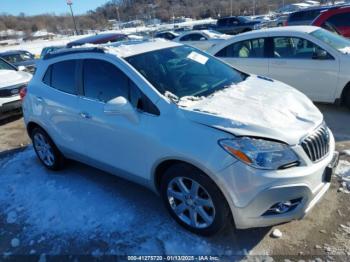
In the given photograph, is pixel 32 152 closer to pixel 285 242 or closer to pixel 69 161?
pixel 69 161

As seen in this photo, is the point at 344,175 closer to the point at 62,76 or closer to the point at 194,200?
the point at 194,200

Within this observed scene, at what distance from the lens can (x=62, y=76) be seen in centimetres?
401

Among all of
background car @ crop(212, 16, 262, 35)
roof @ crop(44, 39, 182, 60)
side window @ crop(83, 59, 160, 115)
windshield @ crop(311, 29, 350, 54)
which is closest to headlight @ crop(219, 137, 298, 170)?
side window @ crop(83, 59, 160, 115)

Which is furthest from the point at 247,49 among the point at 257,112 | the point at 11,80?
the point at 11,80

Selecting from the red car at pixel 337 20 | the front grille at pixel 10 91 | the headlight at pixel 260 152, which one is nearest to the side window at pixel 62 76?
the headlight at pixel 260 152

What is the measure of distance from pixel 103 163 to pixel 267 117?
6.01ft

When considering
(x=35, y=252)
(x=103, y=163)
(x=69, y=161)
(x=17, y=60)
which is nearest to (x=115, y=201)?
(x=103, y=163)

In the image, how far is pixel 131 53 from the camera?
3453mm

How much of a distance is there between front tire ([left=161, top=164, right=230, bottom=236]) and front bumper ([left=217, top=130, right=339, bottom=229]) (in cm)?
13

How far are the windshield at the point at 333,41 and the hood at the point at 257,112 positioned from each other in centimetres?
275

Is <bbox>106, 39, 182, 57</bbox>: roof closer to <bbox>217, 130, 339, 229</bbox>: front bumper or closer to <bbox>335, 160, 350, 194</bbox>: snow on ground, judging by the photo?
<bbox>217, 130, 339, 229</bbox>: front bumper

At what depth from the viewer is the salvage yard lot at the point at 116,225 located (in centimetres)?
282

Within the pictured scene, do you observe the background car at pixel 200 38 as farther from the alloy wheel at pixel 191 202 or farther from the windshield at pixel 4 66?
the alloy wheel at pixel 191 202

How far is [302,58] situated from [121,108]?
4066 millimetres
